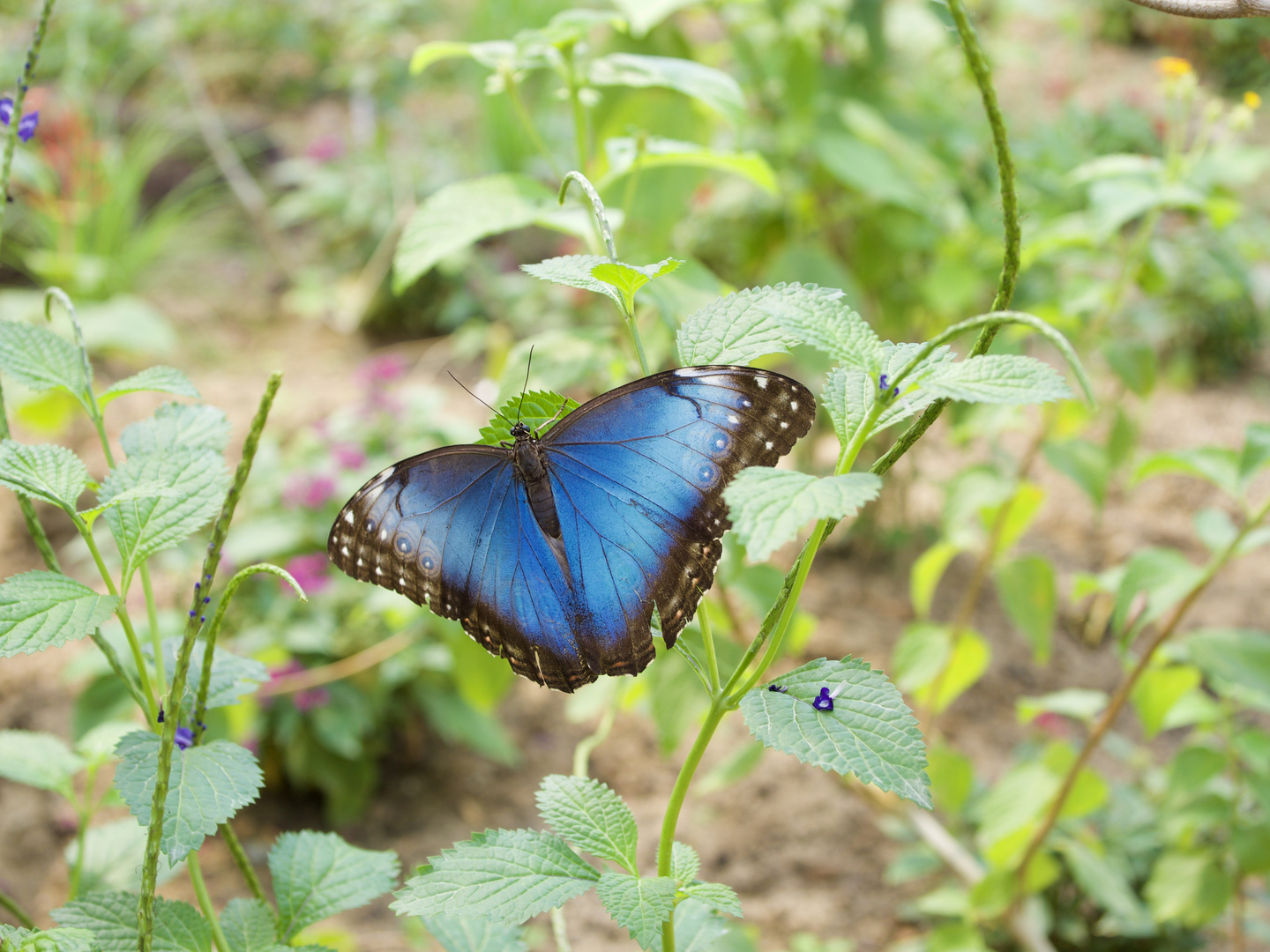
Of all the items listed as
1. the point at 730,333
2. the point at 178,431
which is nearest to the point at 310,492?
the point at 178,431

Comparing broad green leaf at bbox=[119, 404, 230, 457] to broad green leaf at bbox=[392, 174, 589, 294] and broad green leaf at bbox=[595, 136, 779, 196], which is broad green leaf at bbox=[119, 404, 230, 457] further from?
broad green leaf at bbox=[595, 136, 779, 196]

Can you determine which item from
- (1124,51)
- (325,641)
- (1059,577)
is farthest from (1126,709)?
(1124,51)

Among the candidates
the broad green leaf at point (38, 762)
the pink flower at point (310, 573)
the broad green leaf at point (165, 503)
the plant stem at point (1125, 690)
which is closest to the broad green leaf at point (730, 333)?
the broad green leaf at point (165, 503)

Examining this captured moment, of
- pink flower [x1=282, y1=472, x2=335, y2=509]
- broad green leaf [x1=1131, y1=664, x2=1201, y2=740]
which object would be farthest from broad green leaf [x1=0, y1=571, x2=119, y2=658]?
pink flower [x1=282, y1=472, x2=335, y2=509]

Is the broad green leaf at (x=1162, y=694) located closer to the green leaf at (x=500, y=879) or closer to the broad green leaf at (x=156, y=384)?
the green leaf at (x=500, y=879)

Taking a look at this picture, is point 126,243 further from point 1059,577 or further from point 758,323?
point 758,323

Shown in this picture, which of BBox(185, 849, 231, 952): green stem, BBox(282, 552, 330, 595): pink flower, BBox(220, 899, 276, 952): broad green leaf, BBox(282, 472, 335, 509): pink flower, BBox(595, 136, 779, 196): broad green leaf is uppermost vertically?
BBox(595, 136, 779, 196): broad green leaf
